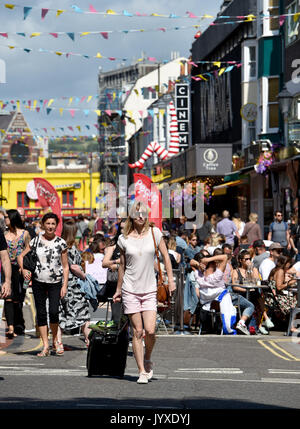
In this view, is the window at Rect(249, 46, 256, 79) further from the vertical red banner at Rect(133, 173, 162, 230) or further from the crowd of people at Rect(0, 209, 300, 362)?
the crowd of people at Rect(0, 209, 300, 362)

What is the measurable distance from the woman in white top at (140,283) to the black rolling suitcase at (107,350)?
213 millimetres

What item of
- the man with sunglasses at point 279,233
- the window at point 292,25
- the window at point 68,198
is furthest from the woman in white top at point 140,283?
the window at point 68,198

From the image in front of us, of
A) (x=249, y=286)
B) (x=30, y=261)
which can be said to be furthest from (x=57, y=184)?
(x=30, y=261)

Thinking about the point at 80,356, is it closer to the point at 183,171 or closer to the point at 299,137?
the point at 299,137

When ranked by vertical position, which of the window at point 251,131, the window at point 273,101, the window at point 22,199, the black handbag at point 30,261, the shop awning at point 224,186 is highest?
the window at point 273,101

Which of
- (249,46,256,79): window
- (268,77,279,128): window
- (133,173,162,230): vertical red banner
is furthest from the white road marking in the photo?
(249,46,256,79): window

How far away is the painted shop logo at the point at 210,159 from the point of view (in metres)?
40.7

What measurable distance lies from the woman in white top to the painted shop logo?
31222 mm

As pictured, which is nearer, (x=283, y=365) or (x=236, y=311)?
(x=283, y=365)

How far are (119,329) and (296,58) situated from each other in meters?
22.2

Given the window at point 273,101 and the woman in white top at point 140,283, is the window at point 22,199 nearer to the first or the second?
the window at point 273,101

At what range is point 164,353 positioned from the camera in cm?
1224

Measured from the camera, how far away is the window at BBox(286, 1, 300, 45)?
3065cm
